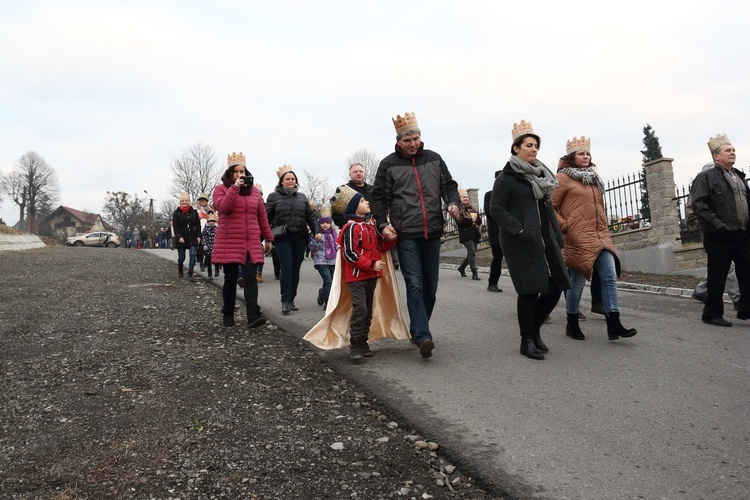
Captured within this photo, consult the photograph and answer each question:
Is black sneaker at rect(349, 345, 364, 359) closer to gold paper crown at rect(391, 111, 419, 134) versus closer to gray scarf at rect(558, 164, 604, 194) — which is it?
gold paper crown at rect(391, 111, 419, 134)

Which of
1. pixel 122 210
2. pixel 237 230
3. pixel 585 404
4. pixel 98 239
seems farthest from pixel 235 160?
pixel 122 210

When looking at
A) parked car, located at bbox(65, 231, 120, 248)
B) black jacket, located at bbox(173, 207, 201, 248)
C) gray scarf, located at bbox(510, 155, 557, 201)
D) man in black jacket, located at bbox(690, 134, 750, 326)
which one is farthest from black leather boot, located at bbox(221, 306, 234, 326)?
parked car, located at bbox(65, 231, 120, 248)

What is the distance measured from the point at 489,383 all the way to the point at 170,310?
5.17 m

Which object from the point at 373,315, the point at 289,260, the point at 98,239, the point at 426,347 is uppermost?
the point at 98,239

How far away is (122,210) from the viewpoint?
7862cm

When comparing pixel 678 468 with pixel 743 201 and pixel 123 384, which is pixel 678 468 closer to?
pixel 123 384

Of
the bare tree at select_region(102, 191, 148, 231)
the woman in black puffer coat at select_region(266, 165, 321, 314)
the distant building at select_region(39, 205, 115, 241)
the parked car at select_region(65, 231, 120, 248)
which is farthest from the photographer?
the distant building at select_region(39, 205, 115, 241)

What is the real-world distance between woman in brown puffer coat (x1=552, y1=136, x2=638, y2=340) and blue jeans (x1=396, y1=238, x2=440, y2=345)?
1.64 m

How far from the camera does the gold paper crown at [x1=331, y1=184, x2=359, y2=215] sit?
5.46m

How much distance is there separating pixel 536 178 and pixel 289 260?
396cm

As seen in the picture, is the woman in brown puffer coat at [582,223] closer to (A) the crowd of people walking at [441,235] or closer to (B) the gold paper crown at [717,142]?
(A) the crowd of people walking at [441,235]

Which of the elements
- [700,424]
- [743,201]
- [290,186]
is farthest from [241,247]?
[743,201]

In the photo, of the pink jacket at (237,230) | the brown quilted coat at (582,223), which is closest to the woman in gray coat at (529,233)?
the brown quilted coat at (582,223)

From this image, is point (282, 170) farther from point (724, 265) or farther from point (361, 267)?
point (724, 265)
